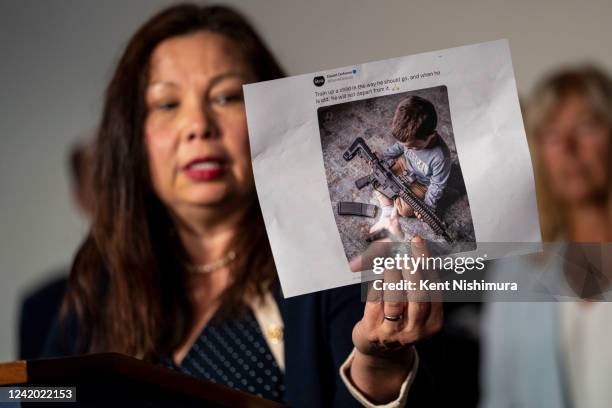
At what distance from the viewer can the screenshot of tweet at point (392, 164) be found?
2.65 ft

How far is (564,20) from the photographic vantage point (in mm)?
1974

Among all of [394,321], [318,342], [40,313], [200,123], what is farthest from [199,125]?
[40,313]

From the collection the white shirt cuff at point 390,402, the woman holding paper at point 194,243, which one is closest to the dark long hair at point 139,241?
the woman holding paper at point 194,243

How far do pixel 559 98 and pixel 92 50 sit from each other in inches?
52.5

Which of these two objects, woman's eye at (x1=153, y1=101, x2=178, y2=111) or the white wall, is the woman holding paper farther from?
the white wall

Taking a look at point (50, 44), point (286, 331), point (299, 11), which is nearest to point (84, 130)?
point (50, 44)

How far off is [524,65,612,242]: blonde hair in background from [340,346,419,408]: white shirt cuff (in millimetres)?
1188

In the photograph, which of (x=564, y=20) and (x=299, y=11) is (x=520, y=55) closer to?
(x=564, y=20)

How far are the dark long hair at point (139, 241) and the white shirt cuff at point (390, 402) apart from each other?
317 millimetres

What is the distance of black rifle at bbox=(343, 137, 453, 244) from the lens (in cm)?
83

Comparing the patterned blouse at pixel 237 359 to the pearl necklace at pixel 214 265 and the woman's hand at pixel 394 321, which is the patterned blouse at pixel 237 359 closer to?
the pearl necklace at pixel 214 265

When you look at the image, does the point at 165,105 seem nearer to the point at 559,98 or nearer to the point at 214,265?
the point at 214,265

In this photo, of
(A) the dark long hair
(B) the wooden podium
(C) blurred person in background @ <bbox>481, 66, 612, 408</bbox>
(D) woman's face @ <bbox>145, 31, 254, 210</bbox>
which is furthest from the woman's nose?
(C) blurred person in background @ <bbox>481, 66, 612, 408</bbox>

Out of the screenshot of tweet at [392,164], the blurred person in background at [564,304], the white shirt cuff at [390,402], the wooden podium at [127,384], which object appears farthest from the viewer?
the blurred person in background at [564,304]
